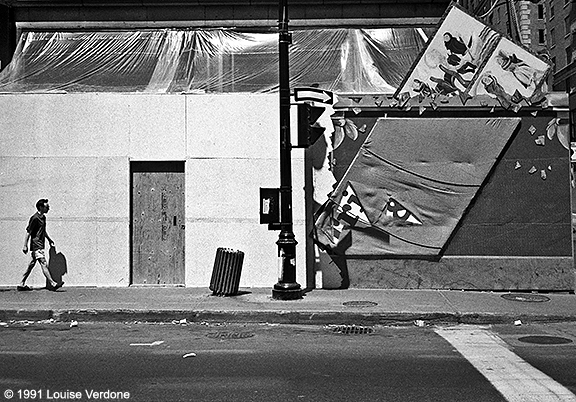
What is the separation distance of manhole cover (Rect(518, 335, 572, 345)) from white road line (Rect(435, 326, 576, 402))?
380 mm

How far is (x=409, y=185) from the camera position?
13414 mm

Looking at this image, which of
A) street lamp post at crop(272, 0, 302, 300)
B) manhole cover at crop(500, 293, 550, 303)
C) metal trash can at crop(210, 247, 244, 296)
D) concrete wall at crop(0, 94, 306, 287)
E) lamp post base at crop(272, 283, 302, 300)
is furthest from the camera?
concrete wall at crop(0, 94, 306, 287)

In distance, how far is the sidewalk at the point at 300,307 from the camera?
10.7 metres

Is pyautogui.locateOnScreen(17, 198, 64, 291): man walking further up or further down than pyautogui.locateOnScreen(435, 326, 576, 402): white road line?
further up

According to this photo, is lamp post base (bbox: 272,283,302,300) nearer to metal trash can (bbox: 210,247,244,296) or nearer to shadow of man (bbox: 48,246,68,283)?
metal trash can (bbox: 210,247,244,296)

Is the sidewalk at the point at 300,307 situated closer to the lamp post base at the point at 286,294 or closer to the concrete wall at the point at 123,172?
the lamp post base at the point at 286,294

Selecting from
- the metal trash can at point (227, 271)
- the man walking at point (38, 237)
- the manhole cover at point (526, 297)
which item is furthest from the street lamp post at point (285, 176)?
the man walking at point (38, 237)

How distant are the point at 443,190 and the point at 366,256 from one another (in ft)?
6.20

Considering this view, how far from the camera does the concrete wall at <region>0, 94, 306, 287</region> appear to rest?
13680mm

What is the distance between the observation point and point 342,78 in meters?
14.4

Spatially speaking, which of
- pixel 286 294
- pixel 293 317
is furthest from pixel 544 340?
pixel 286 294

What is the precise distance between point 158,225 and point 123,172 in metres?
1.22

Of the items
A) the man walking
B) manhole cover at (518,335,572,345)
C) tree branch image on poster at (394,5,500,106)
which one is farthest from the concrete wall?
manhole cover at (518,335,572,345)

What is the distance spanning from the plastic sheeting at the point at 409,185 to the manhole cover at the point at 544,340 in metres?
3.99
